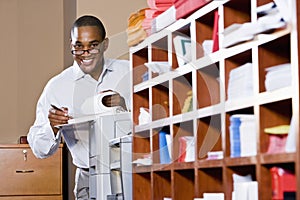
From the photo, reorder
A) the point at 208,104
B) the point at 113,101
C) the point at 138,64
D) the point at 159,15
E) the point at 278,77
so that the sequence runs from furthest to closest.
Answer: the point at 113,101, the point at 138,64, the point at 159,15, the point at 208,104, the point at 278,77

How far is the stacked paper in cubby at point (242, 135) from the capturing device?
68.1 inches

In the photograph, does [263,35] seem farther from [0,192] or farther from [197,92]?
[0,192]

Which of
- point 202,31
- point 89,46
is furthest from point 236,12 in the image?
point 89,46

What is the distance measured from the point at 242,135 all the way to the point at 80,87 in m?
1.60

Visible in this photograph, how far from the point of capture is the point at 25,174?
13.5ft

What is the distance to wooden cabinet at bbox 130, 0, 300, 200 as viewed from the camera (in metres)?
1.62

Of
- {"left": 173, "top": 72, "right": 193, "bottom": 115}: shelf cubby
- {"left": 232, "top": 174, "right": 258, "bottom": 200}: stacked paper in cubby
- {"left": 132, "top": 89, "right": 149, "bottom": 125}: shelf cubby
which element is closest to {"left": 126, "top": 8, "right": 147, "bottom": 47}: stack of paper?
{"left": 132, "top": 89, "right": 149, "bottom": 125}: shelf cubby

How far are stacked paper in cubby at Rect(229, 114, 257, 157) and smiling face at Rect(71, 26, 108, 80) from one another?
1.34 m

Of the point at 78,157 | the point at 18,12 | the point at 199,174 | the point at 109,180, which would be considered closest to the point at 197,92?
the point at 199,174

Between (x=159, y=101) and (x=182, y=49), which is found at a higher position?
(x=182, y=49)

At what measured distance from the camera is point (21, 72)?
4.42 metres

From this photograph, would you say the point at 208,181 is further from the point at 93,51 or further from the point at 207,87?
the point at 93,51

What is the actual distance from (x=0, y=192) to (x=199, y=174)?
2.34 m

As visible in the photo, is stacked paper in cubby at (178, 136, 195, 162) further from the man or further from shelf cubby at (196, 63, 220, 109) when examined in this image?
the man
